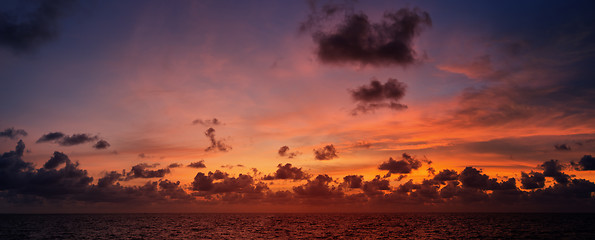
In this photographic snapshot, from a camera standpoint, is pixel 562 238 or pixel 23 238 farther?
pixel 23 238

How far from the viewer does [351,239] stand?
3536 inches

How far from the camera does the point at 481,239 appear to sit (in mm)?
90750

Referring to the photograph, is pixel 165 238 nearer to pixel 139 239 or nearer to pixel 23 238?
pixel 139 239

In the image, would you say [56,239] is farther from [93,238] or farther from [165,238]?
[165,238]

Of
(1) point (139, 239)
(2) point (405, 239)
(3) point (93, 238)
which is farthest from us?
(3) point (93, 238)

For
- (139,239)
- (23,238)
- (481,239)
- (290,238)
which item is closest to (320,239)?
(290,238)

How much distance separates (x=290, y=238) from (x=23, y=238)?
79449mm

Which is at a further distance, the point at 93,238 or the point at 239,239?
the point at 93,238

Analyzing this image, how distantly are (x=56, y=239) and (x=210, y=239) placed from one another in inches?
1844

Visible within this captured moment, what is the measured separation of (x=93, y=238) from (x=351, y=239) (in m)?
73.6

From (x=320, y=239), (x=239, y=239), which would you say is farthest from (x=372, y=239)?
(x=239, y=239)

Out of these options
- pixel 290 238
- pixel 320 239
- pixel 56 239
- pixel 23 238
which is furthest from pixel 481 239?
pixel 23 238

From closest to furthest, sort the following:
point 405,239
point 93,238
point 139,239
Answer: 1. point 405,239
2. point 139,239
3. point 93,238

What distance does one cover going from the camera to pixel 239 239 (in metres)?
90.5
